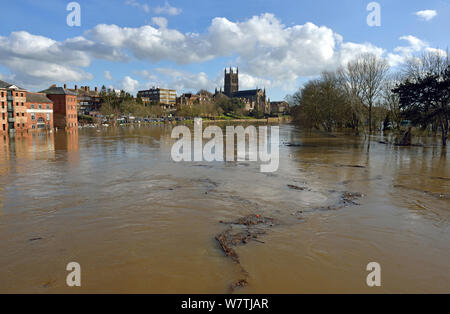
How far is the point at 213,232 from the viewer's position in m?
→ 8.27

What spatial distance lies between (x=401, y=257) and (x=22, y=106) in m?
67.1

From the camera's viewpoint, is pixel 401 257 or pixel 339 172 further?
pixel 339 172

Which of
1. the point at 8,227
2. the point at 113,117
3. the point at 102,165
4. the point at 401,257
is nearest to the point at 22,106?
the point at 113,117

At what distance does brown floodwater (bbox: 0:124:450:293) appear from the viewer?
5.87 meters

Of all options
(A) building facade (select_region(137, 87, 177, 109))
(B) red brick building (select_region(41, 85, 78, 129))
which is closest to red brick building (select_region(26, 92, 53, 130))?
(B) red brick building (select_region(41, 85, 78, 129))

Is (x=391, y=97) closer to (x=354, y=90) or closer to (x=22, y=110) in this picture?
(x=354, y=90)

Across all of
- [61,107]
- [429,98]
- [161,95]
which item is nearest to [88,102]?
[61,107]

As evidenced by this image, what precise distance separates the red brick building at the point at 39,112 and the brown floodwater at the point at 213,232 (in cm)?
5228

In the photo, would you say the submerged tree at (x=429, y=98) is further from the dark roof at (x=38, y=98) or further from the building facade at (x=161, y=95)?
the building facade at (x=161, y=95)

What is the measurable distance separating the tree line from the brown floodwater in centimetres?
1796

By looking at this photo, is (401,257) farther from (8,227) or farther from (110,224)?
(8,227)

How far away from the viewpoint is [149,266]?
6383mm

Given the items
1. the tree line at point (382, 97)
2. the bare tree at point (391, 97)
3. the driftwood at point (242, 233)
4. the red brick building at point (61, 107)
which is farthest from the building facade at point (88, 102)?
the driftwood at point (242, 233)
